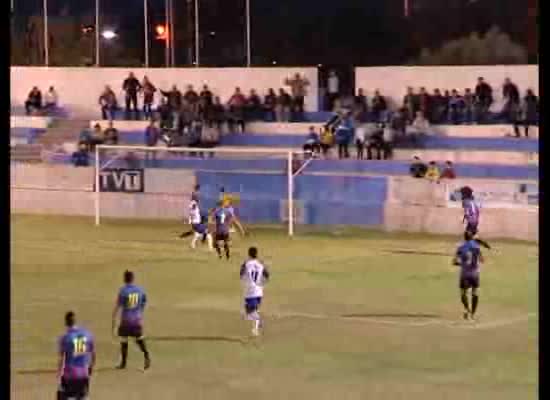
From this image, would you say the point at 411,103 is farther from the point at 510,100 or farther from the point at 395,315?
the point at 395,315

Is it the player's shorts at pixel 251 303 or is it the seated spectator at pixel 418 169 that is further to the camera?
the seated spectator at pixel 418 169

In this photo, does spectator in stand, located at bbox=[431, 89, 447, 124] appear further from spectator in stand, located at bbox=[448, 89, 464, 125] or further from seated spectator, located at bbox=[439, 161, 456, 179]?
seated spectator, located at bbox=[439, 161, 456, 179]

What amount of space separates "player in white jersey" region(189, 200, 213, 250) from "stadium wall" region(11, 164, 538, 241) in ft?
16.3

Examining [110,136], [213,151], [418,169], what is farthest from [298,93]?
[418,169]

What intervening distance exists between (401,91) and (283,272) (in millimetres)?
14696

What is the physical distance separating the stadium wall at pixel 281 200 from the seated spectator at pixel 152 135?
2.68 meters

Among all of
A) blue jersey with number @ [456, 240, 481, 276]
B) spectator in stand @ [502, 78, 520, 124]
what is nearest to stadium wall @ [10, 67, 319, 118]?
spectator in stand @ [502, 78, 520, 124]

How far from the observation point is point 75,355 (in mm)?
11523

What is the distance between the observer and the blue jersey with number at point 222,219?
2659 centimetres

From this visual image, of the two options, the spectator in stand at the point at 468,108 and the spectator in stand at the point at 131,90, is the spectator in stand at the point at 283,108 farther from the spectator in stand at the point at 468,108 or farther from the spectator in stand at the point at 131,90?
the spectator in stand at the point at 468,108

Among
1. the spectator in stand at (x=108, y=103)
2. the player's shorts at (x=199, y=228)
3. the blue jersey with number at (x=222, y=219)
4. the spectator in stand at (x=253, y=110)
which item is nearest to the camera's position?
the blue jersey with number at (x=222, y=219)

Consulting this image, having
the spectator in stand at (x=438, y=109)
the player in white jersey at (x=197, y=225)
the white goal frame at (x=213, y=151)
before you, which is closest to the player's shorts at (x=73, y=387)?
the player in white jersey at (x=197, y=225)

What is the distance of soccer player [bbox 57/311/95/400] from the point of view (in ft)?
37.8
